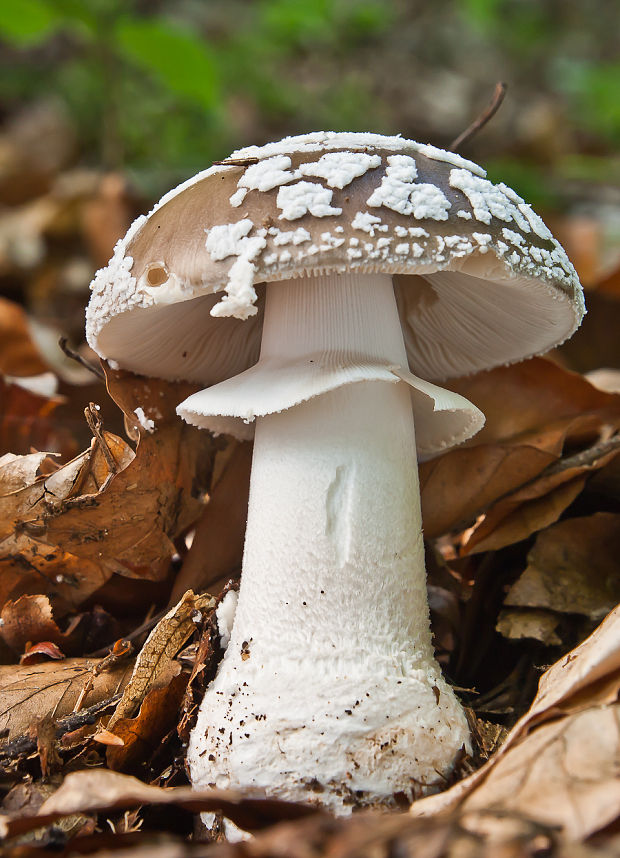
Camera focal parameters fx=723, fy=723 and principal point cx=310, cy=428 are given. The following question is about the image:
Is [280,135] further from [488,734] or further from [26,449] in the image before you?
[488,734]

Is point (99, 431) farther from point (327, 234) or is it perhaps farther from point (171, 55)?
point (171, 55)

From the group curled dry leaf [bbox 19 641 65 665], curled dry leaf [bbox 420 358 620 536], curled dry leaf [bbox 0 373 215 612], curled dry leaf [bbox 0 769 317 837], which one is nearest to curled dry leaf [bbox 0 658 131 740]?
curled dry leaf [bbox 19 641 65 665]

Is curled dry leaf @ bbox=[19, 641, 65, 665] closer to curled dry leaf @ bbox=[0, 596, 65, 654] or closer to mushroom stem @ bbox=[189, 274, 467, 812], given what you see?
curled dry leaf @ bbox=[0, 596, 65, 654]

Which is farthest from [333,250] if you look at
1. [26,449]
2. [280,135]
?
[280,135]

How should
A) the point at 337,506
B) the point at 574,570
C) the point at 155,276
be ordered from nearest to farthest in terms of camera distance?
the point at 155,276 < the point at 337,506 < the point at 574,570

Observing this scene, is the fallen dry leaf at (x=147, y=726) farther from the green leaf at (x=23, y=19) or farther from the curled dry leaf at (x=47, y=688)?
the green leaf at (x=23, y=19)

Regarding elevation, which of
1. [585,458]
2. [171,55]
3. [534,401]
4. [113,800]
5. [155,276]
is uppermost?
[171,55]

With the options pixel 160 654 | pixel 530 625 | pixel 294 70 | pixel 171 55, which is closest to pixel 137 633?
pixel 160 654

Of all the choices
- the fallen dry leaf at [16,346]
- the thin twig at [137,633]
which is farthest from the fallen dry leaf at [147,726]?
the fallen dry leaf at [16,346]
